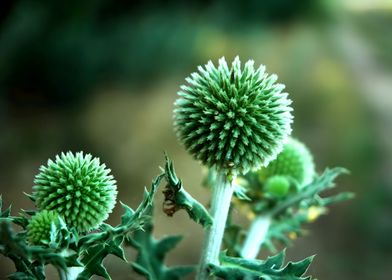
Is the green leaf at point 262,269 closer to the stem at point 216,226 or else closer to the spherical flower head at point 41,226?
the stem at point 216,226

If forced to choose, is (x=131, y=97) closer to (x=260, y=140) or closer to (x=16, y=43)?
(x=16, y=43)

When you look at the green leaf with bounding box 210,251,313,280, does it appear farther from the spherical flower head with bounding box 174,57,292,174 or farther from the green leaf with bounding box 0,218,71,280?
the green leaf with bounding box 0,218,71,280

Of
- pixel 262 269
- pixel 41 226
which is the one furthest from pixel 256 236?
pixel 41 226

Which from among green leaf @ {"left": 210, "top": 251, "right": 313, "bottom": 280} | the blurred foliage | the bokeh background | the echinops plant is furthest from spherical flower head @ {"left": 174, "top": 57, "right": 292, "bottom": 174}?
the blurred foliage

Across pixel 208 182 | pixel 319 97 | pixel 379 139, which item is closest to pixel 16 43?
pixel 319 97

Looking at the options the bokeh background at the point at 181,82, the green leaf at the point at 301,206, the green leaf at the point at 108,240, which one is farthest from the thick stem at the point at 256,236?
the bokeh background at the point at 181,82
